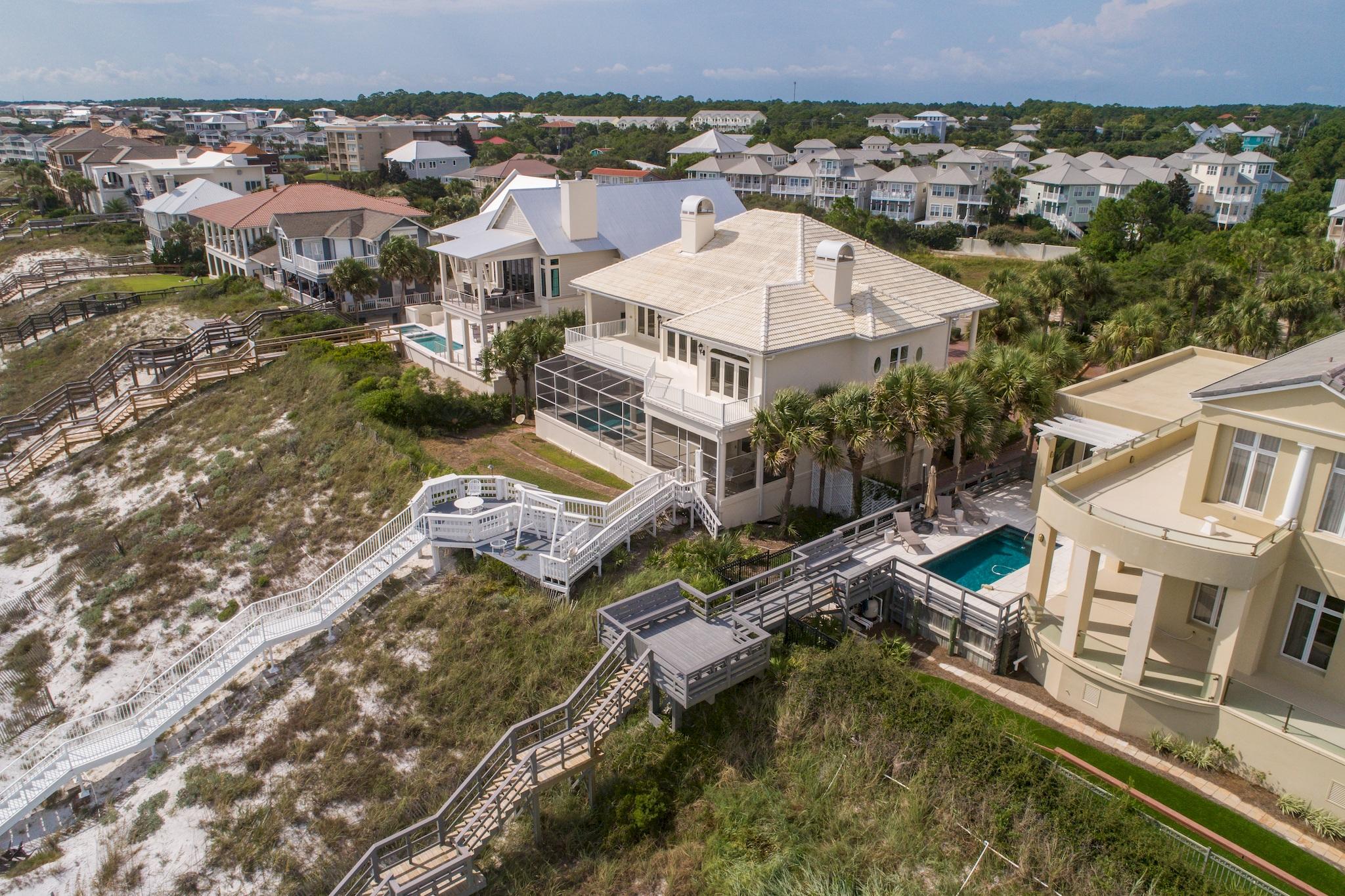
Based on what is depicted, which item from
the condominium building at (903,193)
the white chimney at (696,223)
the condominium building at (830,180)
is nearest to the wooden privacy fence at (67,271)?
the white chimney at (696,223)

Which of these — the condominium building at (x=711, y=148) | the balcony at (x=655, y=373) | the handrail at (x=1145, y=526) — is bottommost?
the balcony at (x=655, y=373)

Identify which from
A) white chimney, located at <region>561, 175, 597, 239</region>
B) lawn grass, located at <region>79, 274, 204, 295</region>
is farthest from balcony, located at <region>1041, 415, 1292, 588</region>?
lawn grass, located at <region>79, 274, 204, 295</region>

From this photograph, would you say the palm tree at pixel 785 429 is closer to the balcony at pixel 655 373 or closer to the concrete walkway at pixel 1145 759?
the balcony at pixel 655 373

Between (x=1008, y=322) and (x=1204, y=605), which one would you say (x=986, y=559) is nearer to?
(x=1204, y=605)

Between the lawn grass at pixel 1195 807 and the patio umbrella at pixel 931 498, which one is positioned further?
the patio umbrella at pixel 931 498

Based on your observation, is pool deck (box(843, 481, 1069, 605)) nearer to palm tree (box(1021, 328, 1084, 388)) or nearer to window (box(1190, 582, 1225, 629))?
window (box(1190, 582, 1225, 629))

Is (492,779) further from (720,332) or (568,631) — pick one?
(720,332)

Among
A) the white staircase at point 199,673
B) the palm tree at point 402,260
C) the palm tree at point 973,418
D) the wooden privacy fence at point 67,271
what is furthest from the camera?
the wooden privacy fence at point 67,271
